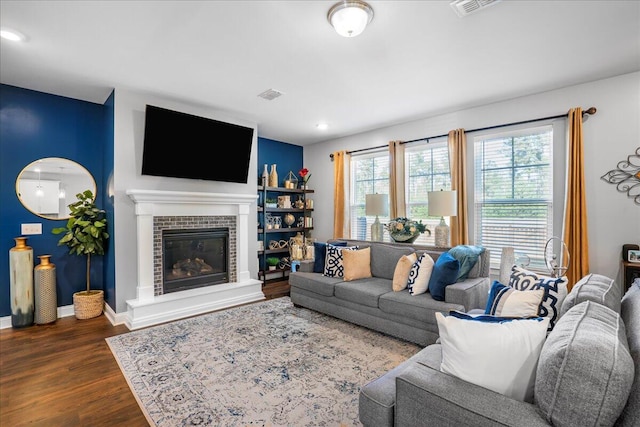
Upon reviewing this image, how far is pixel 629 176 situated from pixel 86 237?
5967 millimetres

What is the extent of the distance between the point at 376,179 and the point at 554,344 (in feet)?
15.0

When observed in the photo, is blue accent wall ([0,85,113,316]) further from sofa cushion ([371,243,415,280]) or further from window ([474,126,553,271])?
window ([474,126,553,271])

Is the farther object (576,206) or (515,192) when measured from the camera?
(515,192)

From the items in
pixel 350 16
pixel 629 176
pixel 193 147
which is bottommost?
pixel 629 176

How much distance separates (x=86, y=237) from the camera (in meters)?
3.70

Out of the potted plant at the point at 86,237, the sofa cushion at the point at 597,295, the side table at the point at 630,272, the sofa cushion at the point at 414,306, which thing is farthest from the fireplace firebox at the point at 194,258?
the side table at the point at 630,272

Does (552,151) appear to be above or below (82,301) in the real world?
above

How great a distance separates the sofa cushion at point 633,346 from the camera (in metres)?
0.90

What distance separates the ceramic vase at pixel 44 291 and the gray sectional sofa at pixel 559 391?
3914 mm

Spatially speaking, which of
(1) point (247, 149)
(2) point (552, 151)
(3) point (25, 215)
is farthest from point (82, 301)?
(2) point (552, 151)

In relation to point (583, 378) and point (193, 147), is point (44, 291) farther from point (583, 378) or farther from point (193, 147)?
point (583, 378)

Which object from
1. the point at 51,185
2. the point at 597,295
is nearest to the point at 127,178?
the point at 51,185

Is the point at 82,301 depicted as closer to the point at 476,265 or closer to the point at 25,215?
the point at 25,215

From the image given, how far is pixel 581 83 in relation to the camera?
137 inches
